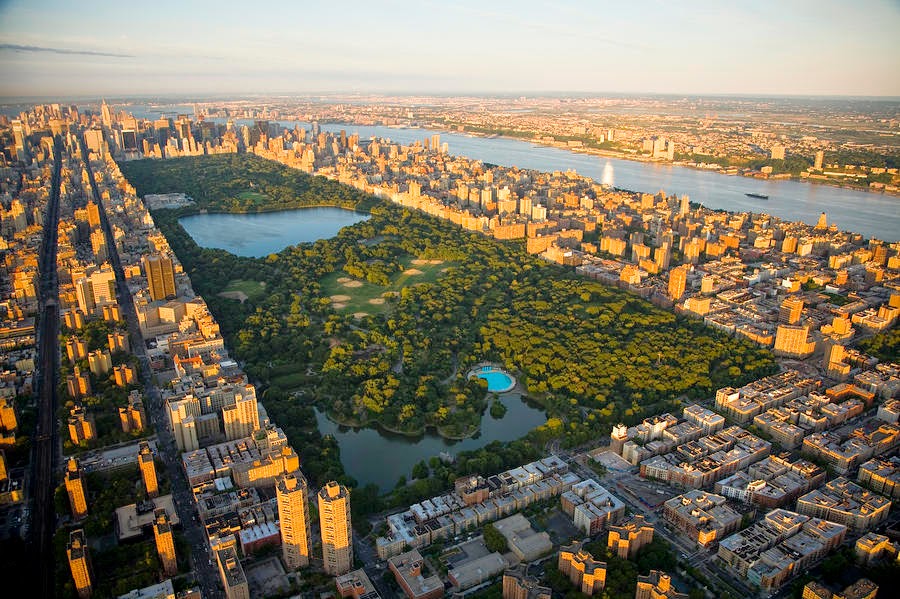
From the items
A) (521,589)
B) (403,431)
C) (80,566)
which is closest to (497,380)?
(403,431)

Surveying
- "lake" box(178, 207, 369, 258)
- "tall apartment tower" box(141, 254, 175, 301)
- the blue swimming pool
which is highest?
"tall apartment tower" box(141, 254, 175, 301)

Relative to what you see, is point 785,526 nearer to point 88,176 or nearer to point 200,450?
point 200,450

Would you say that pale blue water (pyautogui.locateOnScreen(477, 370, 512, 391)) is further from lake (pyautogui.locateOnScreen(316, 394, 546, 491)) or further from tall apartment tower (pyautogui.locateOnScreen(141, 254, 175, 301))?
tall apartment tower (pyautogui.locateOnScreen(141, 254, 175, 301))

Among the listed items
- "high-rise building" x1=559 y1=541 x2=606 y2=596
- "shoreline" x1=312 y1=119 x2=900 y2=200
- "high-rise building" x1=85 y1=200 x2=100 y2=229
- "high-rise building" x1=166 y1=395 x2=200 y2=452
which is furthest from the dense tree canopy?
"shoreline" x1=312 y1=119 x2=900 y2=200

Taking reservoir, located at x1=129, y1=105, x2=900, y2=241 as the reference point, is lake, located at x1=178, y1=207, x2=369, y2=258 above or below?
below

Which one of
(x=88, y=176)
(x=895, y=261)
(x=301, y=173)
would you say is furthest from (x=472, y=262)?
(x=88, y=176)

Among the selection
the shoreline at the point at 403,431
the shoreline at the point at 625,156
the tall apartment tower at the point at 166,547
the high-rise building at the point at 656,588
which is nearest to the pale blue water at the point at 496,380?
the shoreline at the point at 403,431

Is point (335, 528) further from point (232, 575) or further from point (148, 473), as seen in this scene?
point (148, 473)
